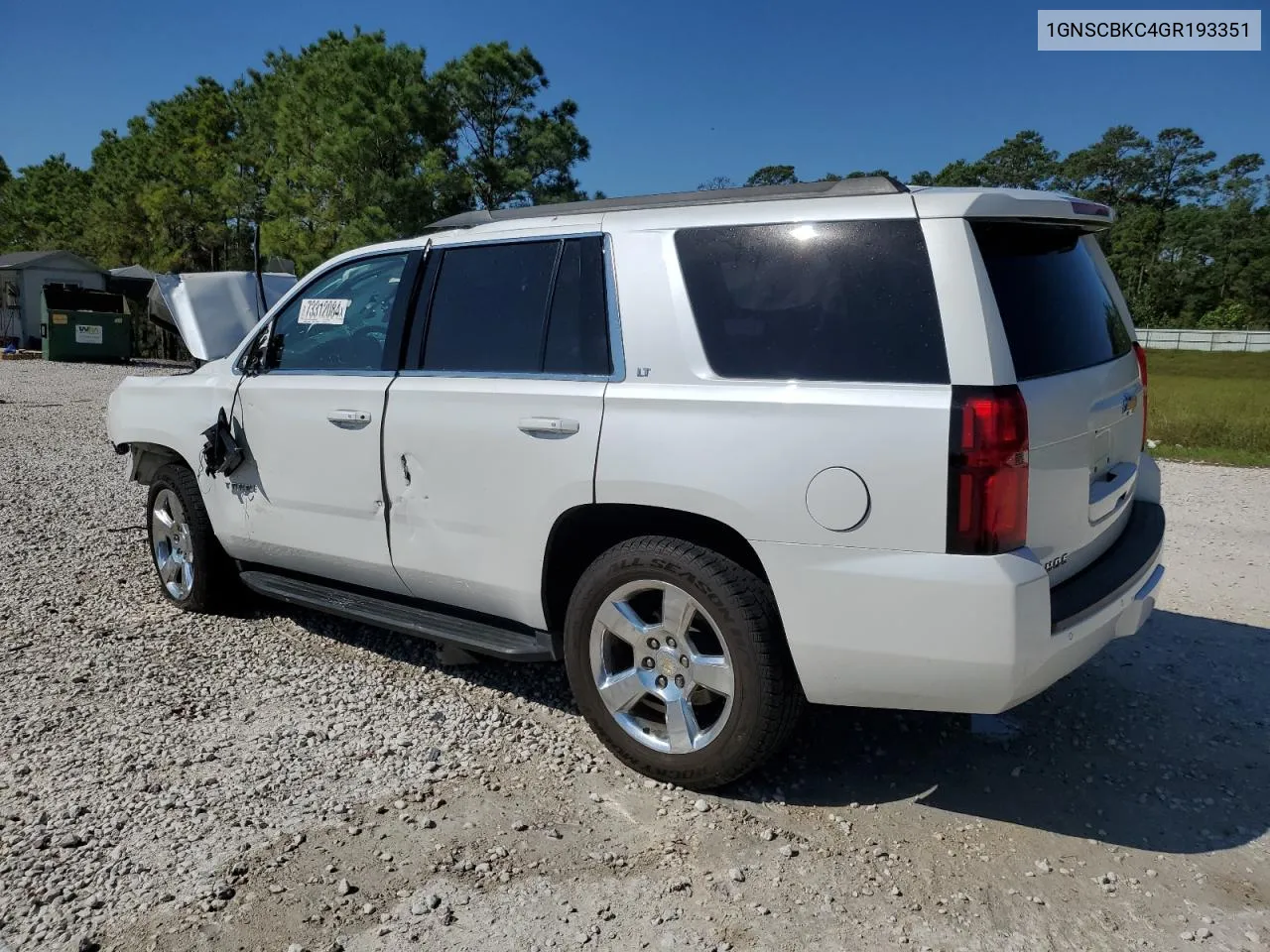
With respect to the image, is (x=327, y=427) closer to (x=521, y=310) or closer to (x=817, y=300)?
(x=521, y=310)

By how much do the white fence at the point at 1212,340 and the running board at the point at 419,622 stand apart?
222 feet

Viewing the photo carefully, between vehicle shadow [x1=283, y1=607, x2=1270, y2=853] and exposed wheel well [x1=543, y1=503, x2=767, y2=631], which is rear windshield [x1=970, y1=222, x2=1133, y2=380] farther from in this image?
vehicle shadow [x1=283, y1=607, x2=1270, y2=853]

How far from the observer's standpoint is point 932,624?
8.97 ft

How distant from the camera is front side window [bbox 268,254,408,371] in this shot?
421cm

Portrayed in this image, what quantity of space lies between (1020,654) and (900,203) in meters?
1.37

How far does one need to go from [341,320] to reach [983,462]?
2940 millimetres

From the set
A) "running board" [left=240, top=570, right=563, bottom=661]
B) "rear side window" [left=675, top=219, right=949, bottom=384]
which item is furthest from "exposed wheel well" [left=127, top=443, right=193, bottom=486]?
"rear side window" [left=675, top=219, right=949, bottom=384]

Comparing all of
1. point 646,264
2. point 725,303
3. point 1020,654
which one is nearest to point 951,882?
point 1020,654

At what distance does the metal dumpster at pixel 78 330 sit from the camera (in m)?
27.1

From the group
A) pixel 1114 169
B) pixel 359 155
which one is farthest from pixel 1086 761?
pixel 1114 169

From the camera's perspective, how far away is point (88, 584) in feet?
18.5

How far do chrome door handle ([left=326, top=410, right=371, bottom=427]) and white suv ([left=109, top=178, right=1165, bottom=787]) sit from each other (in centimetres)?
1

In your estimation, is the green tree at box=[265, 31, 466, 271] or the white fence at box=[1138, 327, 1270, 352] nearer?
the green tree at box=[265, 31, 466, 271]

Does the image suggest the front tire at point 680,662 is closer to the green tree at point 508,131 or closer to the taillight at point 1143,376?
the taillight at point 1143,376
